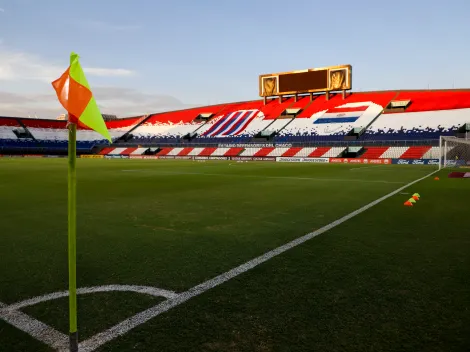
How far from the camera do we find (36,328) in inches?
98.9

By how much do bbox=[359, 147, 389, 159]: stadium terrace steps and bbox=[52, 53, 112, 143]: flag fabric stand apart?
43.2m

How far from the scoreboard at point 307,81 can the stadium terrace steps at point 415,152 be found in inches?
685

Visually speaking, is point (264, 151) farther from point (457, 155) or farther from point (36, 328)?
point (36, 328)

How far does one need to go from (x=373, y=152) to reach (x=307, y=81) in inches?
745

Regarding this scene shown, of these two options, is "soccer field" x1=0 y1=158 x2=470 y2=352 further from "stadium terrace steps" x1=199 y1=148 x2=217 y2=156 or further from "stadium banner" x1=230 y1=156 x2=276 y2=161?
"stadium terrace steps" x1=199 y1=148 x2=217 y2=156

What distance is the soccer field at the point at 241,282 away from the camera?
2414 millimetres

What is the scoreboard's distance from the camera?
2151 inches

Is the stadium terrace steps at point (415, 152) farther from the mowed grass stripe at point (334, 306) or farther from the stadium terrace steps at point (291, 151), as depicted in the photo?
the mowed grass stripe at point (334, 306)

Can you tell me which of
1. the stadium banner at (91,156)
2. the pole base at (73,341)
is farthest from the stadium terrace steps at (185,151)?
the pole base at (73,341)

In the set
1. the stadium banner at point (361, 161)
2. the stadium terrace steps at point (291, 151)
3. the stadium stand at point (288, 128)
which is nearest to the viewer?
the stadium banner at point (361, 161)

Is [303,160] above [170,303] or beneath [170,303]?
beneath

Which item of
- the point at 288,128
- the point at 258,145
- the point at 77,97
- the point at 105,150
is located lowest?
A: the point at 105,150

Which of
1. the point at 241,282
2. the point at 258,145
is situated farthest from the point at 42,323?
the point at 258,145

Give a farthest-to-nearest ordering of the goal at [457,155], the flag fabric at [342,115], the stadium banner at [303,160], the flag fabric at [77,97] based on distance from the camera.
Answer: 1. the flag fabric at [342,115]
2. the stadium banner at [303,160]
3. the goal at [457,155]
4. the flag fabric at [77,97]
